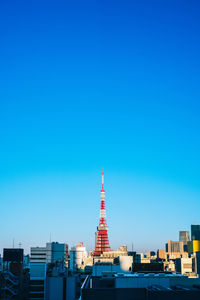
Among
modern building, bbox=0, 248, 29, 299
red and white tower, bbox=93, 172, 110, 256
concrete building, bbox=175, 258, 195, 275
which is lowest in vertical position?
concrete building, bbox=175, 258, 195, 275

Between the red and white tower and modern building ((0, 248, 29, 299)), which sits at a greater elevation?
the red and white tower

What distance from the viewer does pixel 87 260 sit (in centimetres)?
17262

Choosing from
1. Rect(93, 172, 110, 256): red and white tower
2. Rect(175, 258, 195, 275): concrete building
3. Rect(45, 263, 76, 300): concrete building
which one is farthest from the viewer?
Rect(175, 258, 195, 275): concrete building

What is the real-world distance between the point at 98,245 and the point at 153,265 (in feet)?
294

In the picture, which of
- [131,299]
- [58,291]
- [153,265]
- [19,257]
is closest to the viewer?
[131,299]

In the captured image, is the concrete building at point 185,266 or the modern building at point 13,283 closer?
the modern building at point 13,283

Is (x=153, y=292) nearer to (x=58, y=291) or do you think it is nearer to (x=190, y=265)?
(x=58, y=291)

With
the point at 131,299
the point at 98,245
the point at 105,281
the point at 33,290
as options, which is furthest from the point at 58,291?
the point at 98,245

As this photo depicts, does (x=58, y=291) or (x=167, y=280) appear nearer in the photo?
(x=167, y=280)

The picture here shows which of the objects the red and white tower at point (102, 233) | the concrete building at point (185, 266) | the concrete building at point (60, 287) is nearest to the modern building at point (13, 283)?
the concrete building at point (60, 287)

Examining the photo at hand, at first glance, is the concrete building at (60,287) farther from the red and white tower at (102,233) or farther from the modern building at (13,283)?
the red and white tower at (102,233)

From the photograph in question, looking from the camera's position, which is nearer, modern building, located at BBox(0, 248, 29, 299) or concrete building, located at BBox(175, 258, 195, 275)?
modern building, located at BBox(0, 248, 29, 299)

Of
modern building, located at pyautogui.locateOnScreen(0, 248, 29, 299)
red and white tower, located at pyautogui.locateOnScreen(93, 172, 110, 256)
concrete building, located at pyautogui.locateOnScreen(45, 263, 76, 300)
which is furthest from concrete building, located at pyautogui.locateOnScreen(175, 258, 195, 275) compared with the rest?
concrete building, located at pyautogui.locateOnScreen(45, 263, 76, 300)

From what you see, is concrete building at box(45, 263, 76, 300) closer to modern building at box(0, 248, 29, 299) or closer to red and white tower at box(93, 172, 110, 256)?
modern building at box(0, 248, 29, 299)
